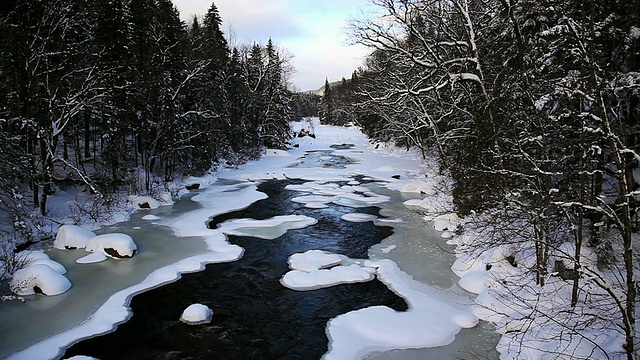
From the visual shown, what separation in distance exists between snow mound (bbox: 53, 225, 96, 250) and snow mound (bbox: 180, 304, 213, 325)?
6090 millimetres

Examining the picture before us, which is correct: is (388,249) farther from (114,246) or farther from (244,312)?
(114,246)

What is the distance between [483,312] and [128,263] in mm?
9476

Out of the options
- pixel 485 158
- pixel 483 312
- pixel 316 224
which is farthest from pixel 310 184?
pixel 483 312

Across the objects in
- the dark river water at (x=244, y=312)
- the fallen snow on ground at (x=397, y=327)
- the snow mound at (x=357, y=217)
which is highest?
the snow mound at (x=357, y=217)

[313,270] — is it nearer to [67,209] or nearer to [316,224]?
[316,224]

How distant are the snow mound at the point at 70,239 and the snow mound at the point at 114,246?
37 cm

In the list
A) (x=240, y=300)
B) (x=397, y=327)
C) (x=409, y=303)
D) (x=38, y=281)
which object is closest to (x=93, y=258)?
(x=38, y=281)

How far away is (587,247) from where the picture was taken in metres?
8.05

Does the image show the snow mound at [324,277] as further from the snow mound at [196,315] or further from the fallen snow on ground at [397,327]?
the snow mound at [196,315]

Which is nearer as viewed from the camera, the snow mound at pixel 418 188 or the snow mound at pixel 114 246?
the snow mound at pixel 114 246

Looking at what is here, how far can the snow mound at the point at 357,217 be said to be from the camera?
1584 cm

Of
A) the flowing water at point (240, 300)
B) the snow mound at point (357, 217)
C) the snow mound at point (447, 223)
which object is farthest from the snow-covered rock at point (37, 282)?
the snow mound at point (447, 223)

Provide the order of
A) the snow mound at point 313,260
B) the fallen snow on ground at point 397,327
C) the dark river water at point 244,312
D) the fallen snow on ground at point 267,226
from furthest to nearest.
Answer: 1. the fallen snow on ground at point 267,226
2. the snow mound at point 313,260
3. the fallen snow on ground at point 397,327
4. the dark river water at point 244,312

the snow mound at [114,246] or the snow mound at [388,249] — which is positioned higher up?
the snow mound at [114,246]
